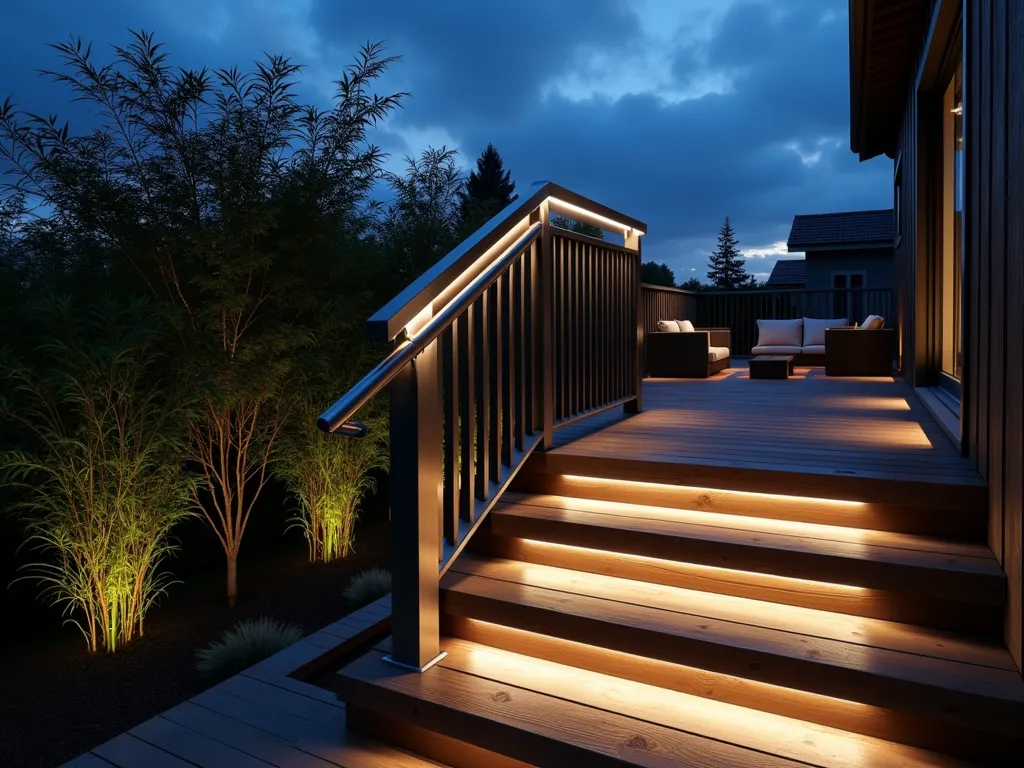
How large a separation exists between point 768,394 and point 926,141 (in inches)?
87.2

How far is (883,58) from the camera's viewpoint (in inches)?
216

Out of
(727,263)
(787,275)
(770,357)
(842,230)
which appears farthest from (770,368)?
(727,263)

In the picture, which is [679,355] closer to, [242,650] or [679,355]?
[679,355]

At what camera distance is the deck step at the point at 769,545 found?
185 cm

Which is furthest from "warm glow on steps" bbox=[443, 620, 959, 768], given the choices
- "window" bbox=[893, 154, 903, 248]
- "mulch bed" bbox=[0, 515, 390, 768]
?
"window" bbox=[893, 154, 903, 248]

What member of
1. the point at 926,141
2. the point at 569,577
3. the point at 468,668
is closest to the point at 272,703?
the point at 468,668

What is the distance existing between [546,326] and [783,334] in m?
7.73

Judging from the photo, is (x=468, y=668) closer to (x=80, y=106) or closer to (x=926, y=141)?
(x=80, y=106)

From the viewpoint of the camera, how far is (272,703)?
2285 millimetres

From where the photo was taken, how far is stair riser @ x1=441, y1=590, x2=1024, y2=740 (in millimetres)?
1495

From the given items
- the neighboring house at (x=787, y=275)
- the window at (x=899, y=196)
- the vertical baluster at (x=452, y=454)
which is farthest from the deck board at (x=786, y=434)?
the neighboring house at (x=787, y=275)

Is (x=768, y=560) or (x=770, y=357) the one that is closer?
(x=768, y=560)

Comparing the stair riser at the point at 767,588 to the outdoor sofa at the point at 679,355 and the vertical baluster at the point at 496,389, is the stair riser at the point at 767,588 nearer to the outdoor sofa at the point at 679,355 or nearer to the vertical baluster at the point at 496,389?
the vertical baluster at the point at 496,389

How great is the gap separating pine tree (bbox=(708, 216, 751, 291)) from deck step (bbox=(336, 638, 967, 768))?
152 ft
